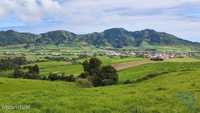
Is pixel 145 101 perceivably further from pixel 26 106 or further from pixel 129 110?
pixel 26 106

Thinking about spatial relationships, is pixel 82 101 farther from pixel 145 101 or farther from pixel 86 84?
pixel 86 84

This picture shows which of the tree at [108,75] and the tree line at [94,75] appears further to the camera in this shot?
the tree at [108,75]

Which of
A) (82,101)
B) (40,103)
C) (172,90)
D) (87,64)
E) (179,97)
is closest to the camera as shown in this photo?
(40,103)

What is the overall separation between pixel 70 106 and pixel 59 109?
1393 millimetres

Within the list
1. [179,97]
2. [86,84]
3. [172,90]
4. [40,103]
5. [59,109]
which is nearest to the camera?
[59,109]

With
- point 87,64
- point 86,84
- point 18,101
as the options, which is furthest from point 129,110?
point 87,64

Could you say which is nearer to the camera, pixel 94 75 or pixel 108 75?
pixel 108 75

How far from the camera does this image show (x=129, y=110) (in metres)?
23.9

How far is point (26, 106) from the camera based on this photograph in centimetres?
2347

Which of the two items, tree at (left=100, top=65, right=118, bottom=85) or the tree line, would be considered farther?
tree at (left=100, top=65, right=118, bottom=85)

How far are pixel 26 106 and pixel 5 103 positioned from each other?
239cm

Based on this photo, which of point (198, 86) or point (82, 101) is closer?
point (82, 101)

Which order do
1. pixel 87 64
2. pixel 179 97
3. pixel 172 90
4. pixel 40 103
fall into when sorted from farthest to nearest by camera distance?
1. pixel 87 64
2. pixel 172 90
3. pixel 179 97
4. pixel 40 103

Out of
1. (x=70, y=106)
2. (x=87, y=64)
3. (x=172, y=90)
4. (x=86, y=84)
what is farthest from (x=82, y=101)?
(x=87, y=64)
